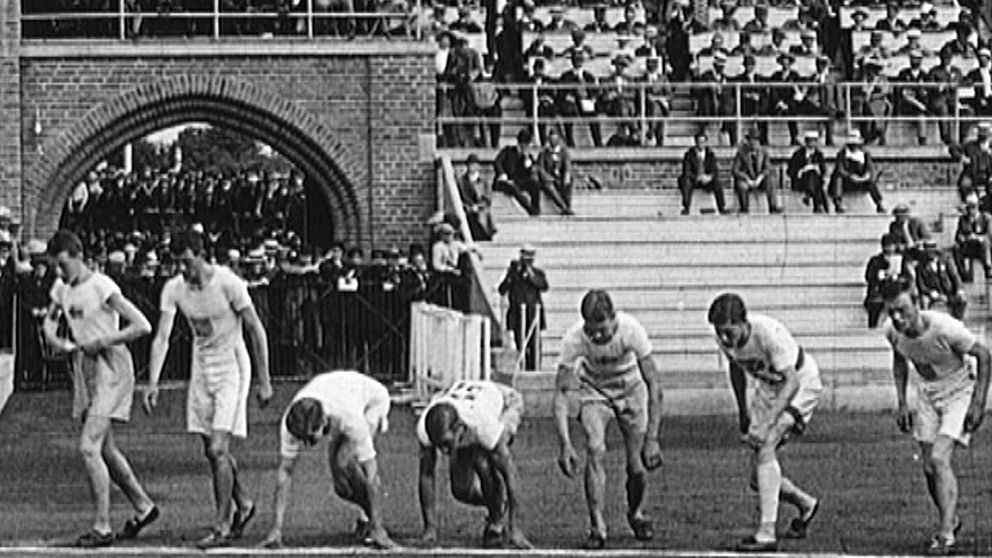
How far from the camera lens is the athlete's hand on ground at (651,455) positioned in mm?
17266

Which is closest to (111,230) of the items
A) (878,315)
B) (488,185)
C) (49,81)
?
(49,81)

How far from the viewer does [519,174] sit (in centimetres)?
3581

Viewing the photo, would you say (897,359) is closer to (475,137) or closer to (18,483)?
(18,483)

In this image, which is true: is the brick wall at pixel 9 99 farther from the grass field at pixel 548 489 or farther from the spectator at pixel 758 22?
the spectator at pixel 758 22

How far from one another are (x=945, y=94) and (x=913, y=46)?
100cm

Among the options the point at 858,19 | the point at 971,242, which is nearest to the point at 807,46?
the point at 858,19

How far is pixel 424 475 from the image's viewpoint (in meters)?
17.0

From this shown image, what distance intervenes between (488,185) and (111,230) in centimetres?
604

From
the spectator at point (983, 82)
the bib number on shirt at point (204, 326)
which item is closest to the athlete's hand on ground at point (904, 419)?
the bib number on shirt at point (204, 326)

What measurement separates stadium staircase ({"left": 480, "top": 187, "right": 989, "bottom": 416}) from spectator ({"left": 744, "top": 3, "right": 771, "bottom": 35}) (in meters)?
3.52

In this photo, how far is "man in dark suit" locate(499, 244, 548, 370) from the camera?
30484 mm

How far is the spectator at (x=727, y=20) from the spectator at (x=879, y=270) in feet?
24.0

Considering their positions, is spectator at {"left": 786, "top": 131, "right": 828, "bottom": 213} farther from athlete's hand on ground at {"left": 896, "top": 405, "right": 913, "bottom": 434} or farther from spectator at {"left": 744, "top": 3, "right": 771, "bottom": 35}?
athlete's hand on ground at {"left": 896, "top": 405, "right": 913, "bottom": 434}

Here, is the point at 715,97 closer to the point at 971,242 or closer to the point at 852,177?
the point at 852,177
